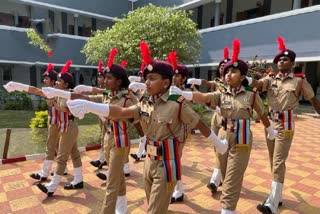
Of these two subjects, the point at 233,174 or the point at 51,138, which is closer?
the point at 233,174

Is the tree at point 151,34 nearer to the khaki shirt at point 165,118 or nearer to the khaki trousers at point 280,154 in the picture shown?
the khaki trousers at point 280,154

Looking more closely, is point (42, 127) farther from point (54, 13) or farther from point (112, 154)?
point (54, 13)

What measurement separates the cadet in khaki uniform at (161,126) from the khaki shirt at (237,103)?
88cm

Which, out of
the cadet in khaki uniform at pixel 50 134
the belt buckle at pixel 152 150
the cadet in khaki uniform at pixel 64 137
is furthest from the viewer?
the cadet in khaki uniform at pixel 50 134

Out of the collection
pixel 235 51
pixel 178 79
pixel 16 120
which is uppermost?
pixel 235 51

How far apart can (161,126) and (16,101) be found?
15.3 meters

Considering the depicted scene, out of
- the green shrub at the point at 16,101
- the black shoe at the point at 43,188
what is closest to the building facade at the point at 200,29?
the green shrub at the point at 16,101

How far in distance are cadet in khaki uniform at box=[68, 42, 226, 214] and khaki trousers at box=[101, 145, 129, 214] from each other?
2.23ft

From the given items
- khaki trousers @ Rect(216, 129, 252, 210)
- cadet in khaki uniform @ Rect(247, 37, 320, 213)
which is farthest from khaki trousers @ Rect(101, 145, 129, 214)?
cadet in khaki uniform @ Rect(247, 37, 320, 213)

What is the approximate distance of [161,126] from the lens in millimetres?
2643

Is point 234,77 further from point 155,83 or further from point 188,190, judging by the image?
point 188,190

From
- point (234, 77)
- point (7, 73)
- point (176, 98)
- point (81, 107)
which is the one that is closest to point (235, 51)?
point (234, 77)

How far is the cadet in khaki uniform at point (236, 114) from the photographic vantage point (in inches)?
130

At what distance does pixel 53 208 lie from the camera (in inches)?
157
